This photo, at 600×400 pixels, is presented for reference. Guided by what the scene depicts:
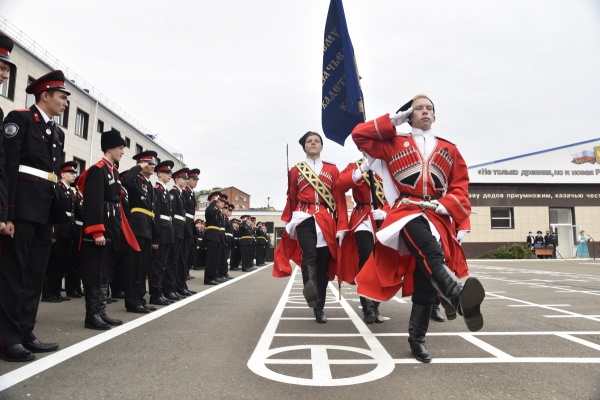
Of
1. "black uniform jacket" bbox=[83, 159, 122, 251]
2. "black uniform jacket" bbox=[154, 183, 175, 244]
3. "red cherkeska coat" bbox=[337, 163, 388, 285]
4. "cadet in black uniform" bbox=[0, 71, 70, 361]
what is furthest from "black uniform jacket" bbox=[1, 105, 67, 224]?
"red cherkeska coat" bbox=[337, 163, 388, 285]

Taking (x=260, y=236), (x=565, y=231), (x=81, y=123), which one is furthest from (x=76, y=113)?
(x=565, y=231)

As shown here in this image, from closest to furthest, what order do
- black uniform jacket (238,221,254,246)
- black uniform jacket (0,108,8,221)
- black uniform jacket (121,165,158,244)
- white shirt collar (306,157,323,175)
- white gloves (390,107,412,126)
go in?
black uniform jacket (0,108,8,221), white gloves (390,107,412,126), white shirt collar (306,157,323,175), black uniform jacket (121,165,158,244), black uniform jacket (238,221,254,246)

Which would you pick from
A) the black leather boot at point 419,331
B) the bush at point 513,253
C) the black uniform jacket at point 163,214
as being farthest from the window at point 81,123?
the bush at point 513,253

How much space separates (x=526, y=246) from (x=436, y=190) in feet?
109

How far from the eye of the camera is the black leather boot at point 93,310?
4.63 metres

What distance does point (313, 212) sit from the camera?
565 centimetres

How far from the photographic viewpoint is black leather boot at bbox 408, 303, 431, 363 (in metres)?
3.50

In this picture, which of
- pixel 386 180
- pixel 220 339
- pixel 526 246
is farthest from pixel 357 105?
pixel 526 246

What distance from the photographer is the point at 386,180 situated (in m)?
4.21

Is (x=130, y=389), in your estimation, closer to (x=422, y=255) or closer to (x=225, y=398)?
(x=225, y=398)

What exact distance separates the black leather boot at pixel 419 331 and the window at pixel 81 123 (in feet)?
90.2

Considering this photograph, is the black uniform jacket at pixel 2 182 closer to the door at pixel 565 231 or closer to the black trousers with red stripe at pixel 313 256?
the black trousers with red stripe at pixel 313 256

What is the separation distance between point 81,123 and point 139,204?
80.6 ft

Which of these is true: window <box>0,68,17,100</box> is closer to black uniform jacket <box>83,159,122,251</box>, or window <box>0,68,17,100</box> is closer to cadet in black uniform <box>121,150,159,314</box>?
cadet in black uniform <box>121,150,159,314</box>
